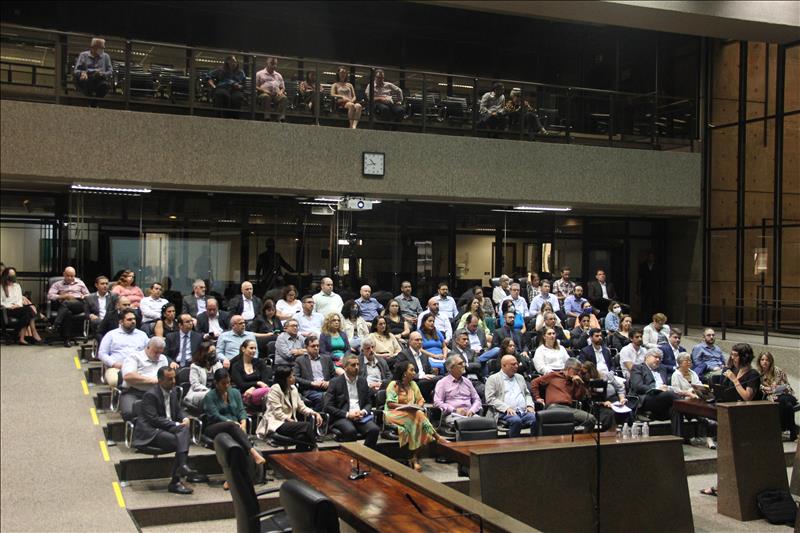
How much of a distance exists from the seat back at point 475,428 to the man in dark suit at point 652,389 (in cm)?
206

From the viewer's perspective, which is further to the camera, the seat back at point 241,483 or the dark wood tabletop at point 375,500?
the seat back at point 241,483

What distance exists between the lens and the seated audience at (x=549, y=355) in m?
7.65

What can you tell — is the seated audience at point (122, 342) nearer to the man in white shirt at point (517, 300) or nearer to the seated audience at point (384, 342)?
the seated audience at point (384, 342)

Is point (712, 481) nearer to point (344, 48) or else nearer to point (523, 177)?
point (523, 177)

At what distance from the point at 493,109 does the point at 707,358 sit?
377cm

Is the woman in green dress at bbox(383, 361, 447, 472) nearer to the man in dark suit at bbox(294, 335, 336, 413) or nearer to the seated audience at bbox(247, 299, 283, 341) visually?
the man in dark suit at bbox(294, 335, 336, 413)

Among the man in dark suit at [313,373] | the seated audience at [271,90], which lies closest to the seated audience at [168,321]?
the man in dark suit at [313,373]

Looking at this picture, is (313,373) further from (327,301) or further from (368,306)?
(368,306)

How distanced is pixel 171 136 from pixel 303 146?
1.43m

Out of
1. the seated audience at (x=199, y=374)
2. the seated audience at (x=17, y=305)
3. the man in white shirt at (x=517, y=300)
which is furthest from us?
the man in white shirt at (x=517, y=300)

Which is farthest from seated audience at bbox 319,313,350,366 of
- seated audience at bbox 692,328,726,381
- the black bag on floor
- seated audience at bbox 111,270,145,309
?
seated audience at bbox 692,328,726,381

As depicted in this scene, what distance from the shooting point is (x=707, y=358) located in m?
8.70

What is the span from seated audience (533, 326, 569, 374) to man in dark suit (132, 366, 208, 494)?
130 inches

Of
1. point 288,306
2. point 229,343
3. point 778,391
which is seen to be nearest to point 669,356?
point 778,391
